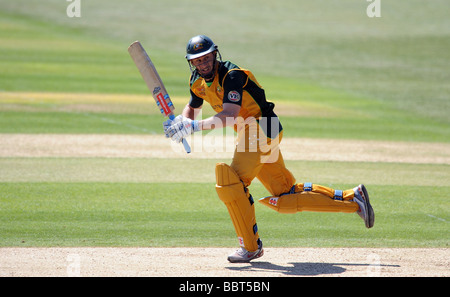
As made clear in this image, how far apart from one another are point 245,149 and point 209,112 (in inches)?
451

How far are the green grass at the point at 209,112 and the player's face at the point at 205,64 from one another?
190 centimetres

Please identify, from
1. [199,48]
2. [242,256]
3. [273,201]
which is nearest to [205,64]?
[199,48]

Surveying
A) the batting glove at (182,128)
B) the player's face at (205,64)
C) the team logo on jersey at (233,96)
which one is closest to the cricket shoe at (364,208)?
the team logo on jersey at (233,96)

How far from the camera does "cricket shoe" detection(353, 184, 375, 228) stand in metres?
6.58

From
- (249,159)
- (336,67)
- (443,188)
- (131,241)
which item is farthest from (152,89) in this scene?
(336,67)

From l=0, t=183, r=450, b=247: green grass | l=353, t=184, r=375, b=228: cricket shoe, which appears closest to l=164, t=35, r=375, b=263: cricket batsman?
l=353, t=184, r=375, b=228: cricket shoe

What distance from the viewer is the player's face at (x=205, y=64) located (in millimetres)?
6273

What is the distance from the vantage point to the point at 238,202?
6.20 meters

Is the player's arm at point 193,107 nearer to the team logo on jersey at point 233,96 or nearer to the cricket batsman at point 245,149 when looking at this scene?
the cricket batsman at point 245,149

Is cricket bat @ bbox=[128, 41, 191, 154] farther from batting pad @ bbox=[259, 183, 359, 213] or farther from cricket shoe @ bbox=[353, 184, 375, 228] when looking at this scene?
cricket shoe @ bbox=[353, 184, 375, 228]
